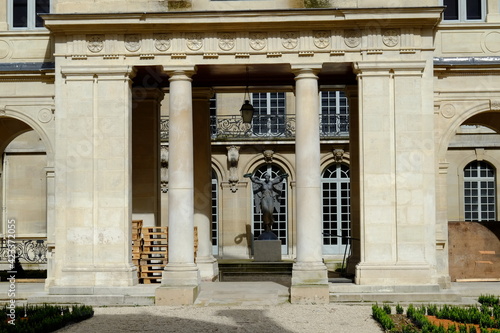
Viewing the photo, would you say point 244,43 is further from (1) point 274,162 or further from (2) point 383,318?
(1) point 274,162

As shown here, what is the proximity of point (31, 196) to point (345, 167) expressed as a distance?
1206cm

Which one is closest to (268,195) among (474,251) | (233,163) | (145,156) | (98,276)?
(233,163)

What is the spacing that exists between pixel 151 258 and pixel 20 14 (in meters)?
7.10

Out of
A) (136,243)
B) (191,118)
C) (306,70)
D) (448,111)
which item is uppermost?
(306,70)

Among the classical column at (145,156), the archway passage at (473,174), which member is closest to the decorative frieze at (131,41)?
the classical column at (145,156)

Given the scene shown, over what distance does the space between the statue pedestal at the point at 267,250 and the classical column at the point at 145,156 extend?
6.41 metres

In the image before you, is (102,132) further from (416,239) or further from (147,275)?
(416,239)

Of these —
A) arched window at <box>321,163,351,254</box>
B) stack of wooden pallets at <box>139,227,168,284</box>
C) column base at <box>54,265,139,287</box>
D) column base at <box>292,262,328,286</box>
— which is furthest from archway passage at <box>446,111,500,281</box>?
column base at <box>54,265,139,287</box>

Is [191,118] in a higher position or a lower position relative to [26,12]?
lower

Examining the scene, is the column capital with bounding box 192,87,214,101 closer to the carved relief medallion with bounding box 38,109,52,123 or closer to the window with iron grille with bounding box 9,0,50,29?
the carved relief medallion with bounding box 38,109,52,123

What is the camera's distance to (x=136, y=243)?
18828mm

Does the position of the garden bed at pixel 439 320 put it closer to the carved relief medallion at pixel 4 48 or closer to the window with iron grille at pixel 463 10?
the window with iron grille at pixel 463 10

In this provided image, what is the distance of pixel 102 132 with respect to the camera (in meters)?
17.4

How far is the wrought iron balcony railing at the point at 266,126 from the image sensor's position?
32.7m
